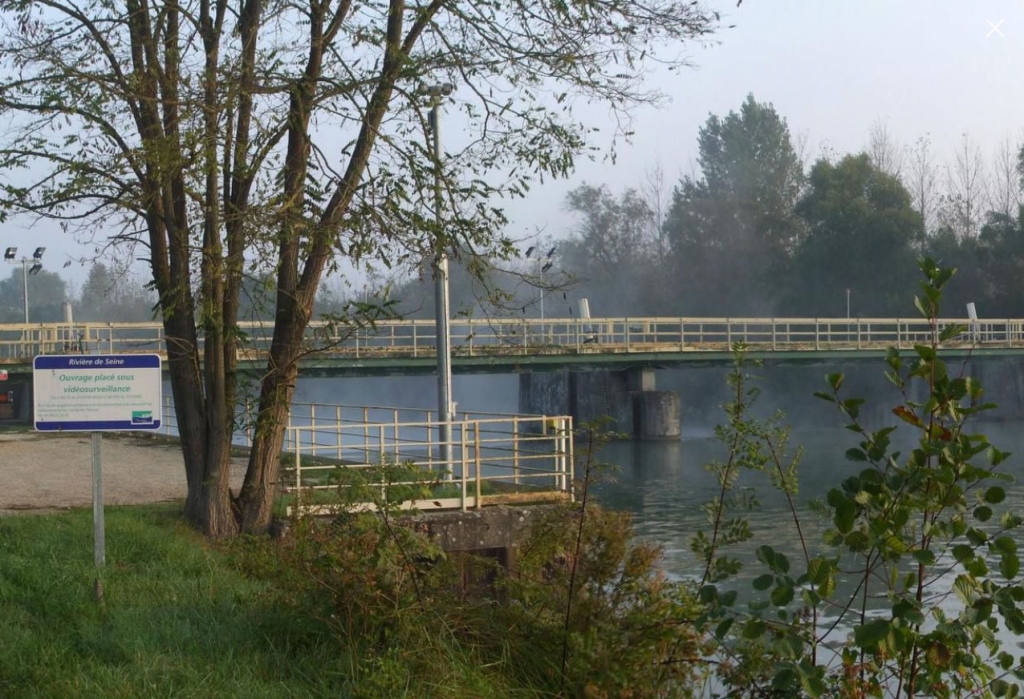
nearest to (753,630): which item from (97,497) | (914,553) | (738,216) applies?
(914,553)

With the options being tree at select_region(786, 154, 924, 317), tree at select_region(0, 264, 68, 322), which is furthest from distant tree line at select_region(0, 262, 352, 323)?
tree at select_region(786, 154, 924, 317)

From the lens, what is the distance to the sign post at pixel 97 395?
920cm

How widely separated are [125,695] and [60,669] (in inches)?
39.1

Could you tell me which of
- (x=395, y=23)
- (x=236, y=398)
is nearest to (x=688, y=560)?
(x=236, y=398)

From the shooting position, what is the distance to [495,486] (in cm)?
1638

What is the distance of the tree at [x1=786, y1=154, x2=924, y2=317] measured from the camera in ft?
235

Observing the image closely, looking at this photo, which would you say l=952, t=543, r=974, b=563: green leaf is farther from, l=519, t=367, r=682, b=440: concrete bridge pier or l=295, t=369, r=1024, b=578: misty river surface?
l=519, t=367, r=682, b=440: concrete bridge pier

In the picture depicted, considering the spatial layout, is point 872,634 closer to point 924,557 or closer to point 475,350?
point 924,557

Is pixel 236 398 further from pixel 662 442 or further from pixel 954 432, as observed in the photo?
pixel 662 442

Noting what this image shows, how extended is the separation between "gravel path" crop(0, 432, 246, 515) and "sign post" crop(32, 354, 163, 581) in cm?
680

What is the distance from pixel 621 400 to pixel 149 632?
47.2 metres

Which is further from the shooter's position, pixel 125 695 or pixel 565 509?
pixel 565 509

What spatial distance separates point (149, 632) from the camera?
768 centimetres

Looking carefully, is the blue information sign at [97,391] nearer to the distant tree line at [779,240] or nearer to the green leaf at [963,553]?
the green leaf at [963,553]
